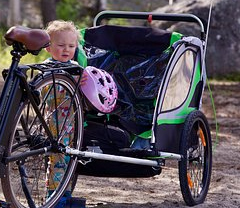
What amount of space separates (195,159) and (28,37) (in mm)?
1659

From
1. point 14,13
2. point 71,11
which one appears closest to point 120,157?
point 14,13

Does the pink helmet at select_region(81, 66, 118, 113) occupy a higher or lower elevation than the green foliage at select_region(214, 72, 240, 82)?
higher

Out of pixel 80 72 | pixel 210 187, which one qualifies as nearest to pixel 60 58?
pixel 80 72

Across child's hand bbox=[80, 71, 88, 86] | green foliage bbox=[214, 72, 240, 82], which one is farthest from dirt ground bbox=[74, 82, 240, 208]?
green foliage bbox=[214, 72, 240, 82]

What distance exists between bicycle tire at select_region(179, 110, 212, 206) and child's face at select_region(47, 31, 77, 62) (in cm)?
85

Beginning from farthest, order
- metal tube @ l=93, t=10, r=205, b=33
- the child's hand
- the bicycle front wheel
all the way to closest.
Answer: metal tube @ l=93, t=10, r=205, b=33, the child's hand, the bicycle front wheel

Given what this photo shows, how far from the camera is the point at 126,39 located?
5621mm

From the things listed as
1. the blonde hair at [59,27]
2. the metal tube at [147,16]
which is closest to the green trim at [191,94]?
the metal tube at [147,16]

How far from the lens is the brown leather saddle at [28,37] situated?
4.29m

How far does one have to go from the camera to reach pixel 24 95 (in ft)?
14.2

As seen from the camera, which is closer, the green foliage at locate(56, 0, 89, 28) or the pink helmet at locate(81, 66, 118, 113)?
the pink helmet at locate(81, 66, 118, 113)

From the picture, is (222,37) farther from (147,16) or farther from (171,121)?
(171,121)

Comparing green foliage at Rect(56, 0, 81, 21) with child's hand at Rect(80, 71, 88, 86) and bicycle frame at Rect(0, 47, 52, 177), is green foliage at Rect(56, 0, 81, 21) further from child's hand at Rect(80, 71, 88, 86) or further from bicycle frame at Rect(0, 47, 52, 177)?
bicycle frame at Rect(0, 47, 52, 177)

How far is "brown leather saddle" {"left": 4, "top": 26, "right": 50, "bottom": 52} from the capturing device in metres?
4.29
